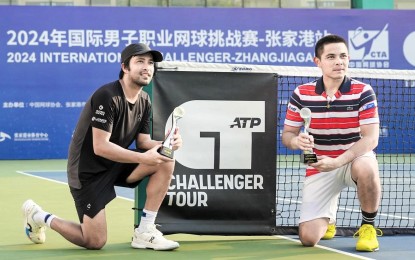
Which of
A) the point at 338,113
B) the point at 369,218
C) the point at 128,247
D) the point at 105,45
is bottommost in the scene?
the point at 128,247

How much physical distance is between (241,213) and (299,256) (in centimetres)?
91

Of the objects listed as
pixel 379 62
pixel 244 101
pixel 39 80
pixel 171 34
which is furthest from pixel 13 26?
pixel 244 101

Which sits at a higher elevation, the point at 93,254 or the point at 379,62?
the point at 379,62

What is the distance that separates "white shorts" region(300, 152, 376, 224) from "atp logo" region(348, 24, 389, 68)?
40.8 feet

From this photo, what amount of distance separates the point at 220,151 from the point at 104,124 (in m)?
1.09

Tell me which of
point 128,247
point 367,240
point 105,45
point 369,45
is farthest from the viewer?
point 369,45

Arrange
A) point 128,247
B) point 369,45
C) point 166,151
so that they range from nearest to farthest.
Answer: point 166,151, point 128,247, point 369,45

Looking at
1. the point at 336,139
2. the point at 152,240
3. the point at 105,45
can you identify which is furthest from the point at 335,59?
the point at 105,45

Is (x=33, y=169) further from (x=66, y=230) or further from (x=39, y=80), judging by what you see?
(x=66, y=230)

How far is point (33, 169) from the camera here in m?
14.3

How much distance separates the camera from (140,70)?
18.9 ft

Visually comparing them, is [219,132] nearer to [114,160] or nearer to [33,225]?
[114,160]

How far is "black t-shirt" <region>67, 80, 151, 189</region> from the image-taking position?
226 inches

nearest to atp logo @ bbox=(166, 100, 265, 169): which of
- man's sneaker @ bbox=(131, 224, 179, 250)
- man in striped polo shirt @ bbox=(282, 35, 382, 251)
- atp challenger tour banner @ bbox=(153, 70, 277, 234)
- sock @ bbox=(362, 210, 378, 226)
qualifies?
atp challenger tour banner @ bbox=(153, 70, 277, 234)
